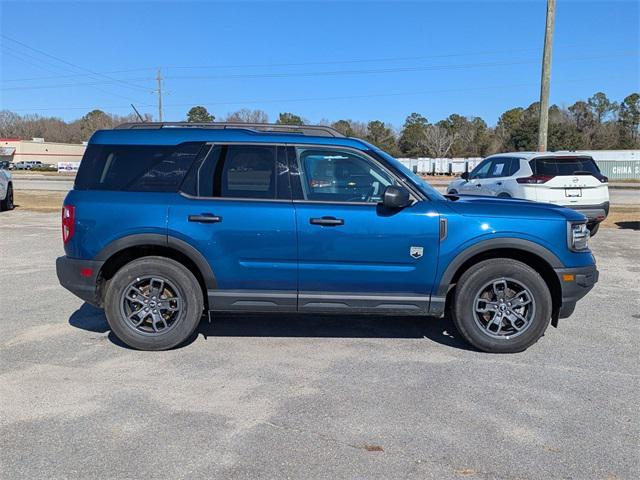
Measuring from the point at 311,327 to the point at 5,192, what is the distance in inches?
592

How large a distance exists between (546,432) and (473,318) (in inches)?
57.8

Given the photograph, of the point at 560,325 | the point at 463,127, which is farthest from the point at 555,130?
the point at 560,325

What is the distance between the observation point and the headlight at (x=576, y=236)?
4.89 m

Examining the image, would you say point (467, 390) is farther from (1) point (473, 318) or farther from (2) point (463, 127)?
(2) point (463, 127)

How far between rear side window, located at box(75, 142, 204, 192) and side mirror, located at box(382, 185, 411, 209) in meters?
1.72

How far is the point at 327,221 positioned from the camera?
15.6ft

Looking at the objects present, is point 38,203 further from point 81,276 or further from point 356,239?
point 356,239

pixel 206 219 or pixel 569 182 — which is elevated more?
pixel 569 182

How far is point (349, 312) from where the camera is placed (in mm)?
4945

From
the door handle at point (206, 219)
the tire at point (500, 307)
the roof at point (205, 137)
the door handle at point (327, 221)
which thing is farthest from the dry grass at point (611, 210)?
the door handle at point (206, 219)

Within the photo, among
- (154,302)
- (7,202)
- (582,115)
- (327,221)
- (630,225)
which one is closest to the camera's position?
(327,221)

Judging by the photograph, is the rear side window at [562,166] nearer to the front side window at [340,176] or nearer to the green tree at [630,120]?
the front side window at [340,176]

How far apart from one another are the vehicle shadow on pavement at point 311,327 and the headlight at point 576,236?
4.27 ft

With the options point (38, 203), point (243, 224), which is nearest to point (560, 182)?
point (243, 224)
